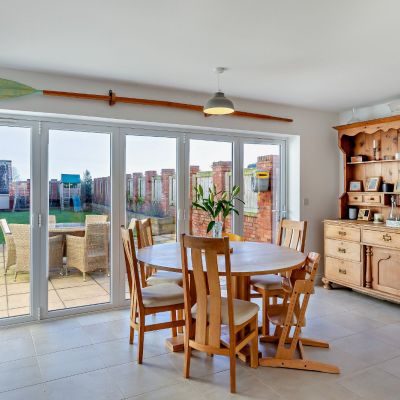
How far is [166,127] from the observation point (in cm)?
419

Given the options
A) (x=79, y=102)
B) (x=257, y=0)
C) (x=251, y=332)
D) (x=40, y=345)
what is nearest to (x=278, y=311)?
(x=251, y=332)

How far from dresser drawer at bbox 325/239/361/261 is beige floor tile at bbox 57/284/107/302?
2871mm

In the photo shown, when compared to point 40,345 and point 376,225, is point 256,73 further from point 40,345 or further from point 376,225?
point 40,345

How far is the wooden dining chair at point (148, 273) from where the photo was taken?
10.9ft

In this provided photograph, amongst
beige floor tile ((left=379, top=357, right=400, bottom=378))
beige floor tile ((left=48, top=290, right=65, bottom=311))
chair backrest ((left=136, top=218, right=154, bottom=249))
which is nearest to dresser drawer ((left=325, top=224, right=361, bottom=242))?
beige floor tile ((left=379, top=357, right=400, bottom=378))

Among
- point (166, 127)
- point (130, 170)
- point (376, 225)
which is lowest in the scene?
point (376, 225)

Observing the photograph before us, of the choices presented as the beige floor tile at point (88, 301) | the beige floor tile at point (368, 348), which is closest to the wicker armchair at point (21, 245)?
the beige floor tile at point (88, 301)

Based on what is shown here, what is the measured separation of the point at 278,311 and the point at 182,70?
2290mm

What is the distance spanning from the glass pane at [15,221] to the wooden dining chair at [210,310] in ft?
6.50

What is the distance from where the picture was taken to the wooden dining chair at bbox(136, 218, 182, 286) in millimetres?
3320

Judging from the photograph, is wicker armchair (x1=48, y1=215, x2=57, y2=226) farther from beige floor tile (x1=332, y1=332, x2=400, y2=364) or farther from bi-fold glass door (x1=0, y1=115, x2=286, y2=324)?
beige floor tile (x1=332, y1=332, x2=400, y2=364)

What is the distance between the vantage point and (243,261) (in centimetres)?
277

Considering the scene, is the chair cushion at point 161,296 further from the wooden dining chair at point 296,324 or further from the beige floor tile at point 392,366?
the beige floor tile at point 392,366

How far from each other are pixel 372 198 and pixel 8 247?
4279mm
